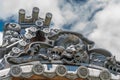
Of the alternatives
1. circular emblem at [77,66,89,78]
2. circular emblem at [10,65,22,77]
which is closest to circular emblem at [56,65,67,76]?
circular emblem at [77,66,89,78]

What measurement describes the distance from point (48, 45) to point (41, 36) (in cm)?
150

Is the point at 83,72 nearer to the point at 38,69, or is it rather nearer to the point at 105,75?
the point at 105,75

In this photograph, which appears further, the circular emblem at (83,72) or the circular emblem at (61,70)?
the circular emblem at (83,72)

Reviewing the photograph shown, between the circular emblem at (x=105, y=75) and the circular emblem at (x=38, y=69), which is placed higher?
the circular emblem at (x=38, y=69)

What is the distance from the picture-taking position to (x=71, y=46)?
1356 centimetres

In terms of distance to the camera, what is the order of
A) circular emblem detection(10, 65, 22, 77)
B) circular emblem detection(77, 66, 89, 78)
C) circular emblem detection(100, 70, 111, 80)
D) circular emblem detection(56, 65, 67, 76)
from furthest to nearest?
circular emblem detection(100, 70, 111, 80) < circular emblem detection(77, 66, 89, 78) < circular emblem detection(56, 65, 67, 76) < circular emblem detection(10, 65, 22, 77)

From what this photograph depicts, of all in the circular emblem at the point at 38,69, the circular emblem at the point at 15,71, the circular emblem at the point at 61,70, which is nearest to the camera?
the circular emblem at the point at 15,71

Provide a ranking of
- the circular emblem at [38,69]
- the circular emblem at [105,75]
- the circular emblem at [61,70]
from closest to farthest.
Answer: the circular emblem at [38,69]
the circular emblem at [61,70]
the circular emblem at [105,75]

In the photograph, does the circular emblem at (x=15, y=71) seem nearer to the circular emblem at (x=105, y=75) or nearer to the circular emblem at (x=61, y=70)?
the circular emblem at (x=61, y=70)

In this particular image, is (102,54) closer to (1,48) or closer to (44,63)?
(44,63)

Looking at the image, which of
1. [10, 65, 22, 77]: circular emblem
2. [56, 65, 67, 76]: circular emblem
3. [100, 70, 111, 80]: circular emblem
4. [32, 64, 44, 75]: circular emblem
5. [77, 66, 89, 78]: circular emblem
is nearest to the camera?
[10, 65, 22, 77]: circular emblem

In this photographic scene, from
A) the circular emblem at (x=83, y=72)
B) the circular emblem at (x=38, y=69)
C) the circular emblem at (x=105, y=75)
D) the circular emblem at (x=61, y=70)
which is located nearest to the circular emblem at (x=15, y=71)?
the circular emblem at (x=38, y=69)

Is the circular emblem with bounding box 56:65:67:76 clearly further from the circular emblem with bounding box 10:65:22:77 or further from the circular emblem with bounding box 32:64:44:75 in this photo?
the circular emblem with bounding box 10:65:22:77

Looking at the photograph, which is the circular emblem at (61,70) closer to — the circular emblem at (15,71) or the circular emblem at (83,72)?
the circular emblem at (83,72)
